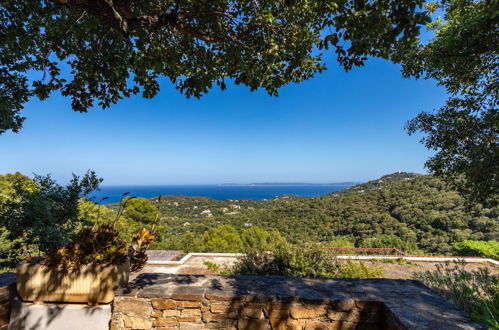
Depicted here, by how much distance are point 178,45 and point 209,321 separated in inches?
178

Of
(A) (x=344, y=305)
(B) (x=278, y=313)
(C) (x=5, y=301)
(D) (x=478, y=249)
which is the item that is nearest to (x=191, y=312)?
(B) (x=278, y=313)

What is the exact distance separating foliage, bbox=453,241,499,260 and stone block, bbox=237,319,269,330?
14559mm

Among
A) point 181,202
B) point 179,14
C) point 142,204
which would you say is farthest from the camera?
point 181,202

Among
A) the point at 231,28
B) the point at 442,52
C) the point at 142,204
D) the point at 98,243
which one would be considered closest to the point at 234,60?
the point at 231,28

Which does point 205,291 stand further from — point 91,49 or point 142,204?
point 142,204

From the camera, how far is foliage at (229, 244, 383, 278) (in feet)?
14.9

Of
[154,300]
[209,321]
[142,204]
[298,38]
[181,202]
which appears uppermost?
[298,38]

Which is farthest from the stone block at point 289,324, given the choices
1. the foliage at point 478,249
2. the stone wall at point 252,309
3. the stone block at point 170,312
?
the foliage at point 478,249

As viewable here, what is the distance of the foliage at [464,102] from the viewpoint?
3902 mm

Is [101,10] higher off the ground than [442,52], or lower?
lower

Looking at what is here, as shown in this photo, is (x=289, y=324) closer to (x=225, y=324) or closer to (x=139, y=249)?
(x=225, y=324)

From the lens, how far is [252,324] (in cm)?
205

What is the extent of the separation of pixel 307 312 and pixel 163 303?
1418mm

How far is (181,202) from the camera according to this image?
54719mm
